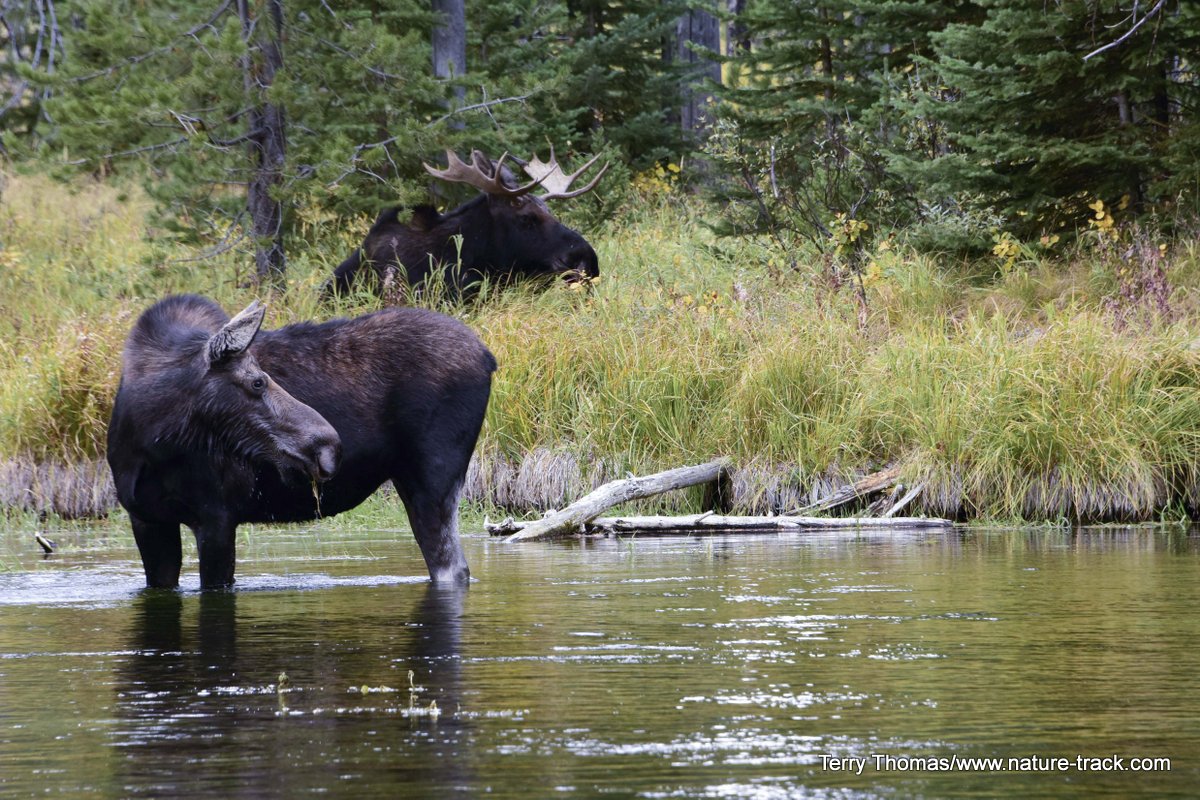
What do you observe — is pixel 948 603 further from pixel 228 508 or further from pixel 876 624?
pixel 228 508

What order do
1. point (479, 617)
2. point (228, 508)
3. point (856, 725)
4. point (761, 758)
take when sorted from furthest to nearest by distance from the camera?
point (228, 508) < point (479, 617) < point (856, 725) < point (761, 758)

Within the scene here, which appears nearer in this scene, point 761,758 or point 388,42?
point 761,758

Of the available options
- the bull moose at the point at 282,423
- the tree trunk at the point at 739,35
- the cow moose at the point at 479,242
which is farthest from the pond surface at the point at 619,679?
the tree trunk at the point at 739,35

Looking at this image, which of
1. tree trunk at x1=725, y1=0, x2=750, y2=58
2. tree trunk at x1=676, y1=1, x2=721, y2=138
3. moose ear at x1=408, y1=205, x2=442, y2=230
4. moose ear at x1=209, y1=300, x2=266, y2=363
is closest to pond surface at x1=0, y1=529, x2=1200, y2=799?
moose ear at x1=209, y1=300, x2=266, y2=363

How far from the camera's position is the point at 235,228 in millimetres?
16297

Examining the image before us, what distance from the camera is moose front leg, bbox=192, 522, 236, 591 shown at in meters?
7.95

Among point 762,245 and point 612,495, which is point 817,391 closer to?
point 612,495

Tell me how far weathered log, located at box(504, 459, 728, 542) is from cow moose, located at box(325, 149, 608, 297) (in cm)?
398

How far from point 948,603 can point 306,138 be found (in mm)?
10563

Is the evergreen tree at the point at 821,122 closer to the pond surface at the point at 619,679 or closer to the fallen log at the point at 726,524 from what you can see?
the fallen log at the point at 726,524

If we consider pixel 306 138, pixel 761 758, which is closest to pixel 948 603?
pixel 761 758

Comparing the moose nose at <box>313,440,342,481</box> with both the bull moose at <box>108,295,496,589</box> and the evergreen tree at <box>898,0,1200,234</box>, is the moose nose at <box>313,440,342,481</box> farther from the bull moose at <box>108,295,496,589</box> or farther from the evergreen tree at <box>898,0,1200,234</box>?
the evergreen tree at <box>898,0,1200,234</box>

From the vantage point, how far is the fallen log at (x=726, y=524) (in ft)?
36.0

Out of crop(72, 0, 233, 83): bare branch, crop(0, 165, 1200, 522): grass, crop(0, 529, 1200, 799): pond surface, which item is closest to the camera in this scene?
crop(0, 529, 1200, 799): pond surface
